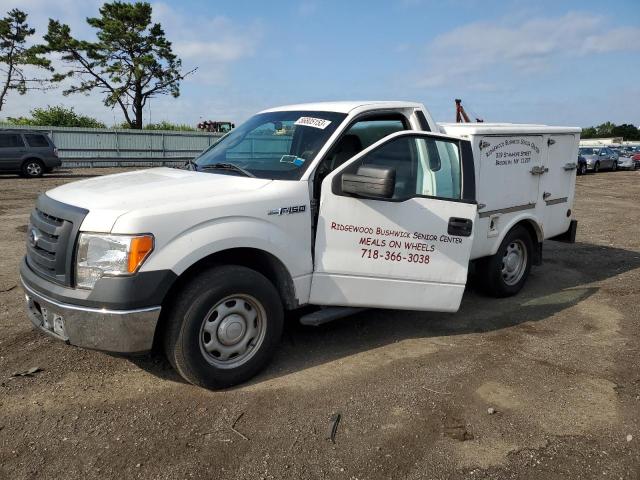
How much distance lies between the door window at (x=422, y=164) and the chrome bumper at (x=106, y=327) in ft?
6.48

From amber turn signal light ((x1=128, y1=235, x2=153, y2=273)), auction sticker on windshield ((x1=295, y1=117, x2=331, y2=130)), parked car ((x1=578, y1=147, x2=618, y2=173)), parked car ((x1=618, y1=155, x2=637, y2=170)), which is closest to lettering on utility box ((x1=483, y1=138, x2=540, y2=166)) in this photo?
auction sticker on windshield ((x1=295, y1=117, x2=331, y2=130))

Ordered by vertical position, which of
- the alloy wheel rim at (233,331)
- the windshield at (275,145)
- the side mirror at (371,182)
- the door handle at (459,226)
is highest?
the windshield at (275,145)

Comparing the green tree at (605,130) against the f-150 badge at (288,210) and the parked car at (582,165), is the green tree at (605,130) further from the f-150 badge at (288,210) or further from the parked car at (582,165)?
the f-150 badge at (288,210)

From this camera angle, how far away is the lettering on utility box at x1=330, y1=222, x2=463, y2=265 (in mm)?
4043

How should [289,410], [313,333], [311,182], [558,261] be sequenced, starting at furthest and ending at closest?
[558,261] < [313,333] < [311,182] < [289,410]

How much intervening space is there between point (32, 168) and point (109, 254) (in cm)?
1914

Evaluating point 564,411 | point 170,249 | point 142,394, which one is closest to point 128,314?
point 170,249

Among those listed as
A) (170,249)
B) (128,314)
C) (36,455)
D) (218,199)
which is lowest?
(36,455)

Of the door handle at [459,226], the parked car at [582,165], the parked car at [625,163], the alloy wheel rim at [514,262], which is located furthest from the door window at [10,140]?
the parked car at [625,163]

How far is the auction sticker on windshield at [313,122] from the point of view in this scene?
420 centimetres

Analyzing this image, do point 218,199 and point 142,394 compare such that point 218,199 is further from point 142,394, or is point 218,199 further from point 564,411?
point 564,411

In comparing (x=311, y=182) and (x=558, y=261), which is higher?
(x=311, y=182)

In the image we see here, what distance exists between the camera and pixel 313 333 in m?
4.79

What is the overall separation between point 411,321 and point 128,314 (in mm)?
2877
